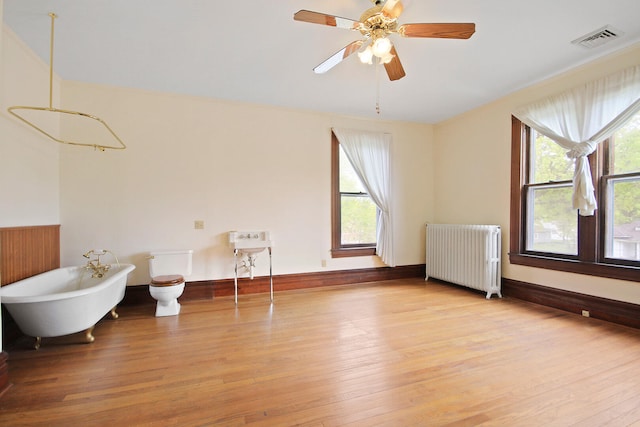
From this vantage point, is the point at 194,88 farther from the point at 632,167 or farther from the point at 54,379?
the point at 632,167

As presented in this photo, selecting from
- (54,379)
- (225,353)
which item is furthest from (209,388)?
(54,379)

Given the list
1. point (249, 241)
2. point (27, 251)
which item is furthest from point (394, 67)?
point (27, 251)

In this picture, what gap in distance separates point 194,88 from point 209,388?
3316 millimetres

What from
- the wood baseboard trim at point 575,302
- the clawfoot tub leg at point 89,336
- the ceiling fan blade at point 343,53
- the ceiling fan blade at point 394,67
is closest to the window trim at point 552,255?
the wood baseboard trim at point 575,302

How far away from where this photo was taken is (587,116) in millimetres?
3070

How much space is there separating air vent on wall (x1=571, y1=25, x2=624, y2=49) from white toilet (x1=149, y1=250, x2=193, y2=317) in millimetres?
4611

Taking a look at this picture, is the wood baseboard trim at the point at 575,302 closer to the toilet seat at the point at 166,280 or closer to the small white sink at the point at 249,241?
the small white sink at the point at 249,241

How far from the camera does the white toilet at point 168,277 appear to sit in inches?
126

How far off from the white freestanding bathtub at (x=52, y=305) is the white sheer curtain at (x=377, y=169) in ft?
11.3

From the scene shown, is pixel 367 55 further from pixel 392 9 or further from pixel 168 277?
pixel 168 277

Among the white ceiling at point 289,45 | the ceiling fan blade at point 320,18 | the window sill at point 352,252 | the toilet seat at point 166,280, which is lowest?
the toilet seat at point 166,280

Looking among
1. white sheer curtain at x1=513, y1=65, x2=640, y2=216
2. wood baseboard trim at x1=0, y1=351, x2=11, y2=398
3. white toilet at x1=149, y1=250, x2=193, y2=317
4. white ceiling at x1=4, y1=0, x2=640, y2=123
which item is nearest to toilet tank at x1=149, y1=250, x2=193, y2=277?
white toilet at x1=149, y1=250, x2=193, y2=317

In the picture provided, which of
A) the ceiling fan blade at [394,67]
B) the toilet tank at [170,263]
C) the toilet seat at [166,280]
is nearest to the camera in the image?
the ceiling fan blade at [394,67]

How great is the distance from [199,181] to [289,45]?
2.13 metres
